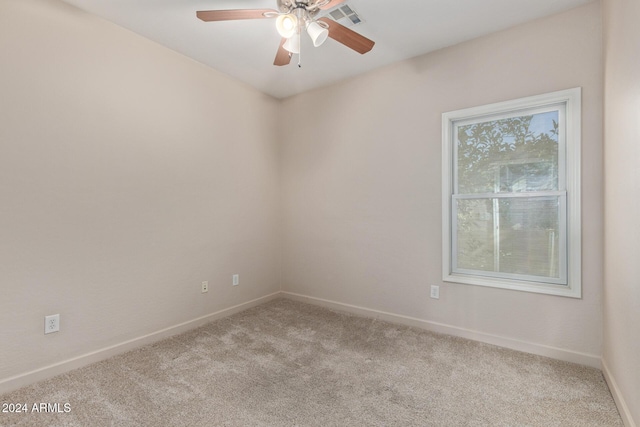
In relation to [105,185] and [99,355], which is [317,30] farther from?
[99,355]

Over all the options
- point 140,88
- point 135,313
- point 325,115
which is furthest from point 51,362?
point 325,115

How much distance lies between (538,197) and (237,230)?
292 cm

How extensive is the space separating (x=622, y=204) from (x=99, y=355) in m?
3.64

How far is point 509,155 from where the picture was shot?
8.50 feet

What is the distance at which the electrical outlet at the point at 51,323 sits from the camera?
2104 millimetres

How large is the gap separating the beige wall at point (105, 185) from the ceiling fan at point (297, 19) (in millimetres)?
1204

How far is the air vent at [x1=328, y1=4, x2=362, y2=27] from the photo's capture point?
224 centimetres

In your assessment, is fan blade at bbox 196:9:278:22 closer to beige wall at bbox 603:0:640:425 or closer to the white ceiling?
the white ceiling

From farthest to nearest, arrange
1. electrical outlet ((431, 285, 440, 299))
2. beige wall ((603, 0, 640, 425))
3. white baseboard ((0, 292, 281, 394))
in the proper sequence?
1. electrical outlet ((431, 285, 440, 299))
2. white baseboard ((0, 292, 281, 394))
3. beige wall ((603, 0, 640, 425))

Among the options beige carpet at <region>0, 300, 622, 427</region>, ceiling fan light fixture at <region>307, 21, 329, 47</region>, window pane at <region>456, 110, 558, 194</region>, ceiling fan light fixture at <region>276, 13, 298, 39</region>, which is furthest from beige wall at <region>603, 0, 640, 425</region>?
ceiling fan light fixture at <region>276, 13, 298, 39</region>

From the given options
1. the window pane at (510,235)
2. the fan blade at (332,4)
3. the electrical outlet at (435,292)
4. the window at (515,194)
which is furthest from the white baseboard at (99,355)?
the fan blade at (332,4)

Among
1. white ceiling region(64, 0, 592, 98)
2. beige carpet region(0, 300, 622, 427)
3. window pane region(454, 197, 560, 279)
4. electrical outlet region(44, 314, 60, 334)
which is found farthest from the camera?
window pane region(454, 197, 560, 279)

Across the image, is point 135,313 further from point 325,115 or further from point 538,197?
point 538,197

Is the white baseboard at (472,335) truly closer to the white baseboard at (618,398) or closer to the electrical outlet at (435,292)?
the white baseboard at (618,398)
